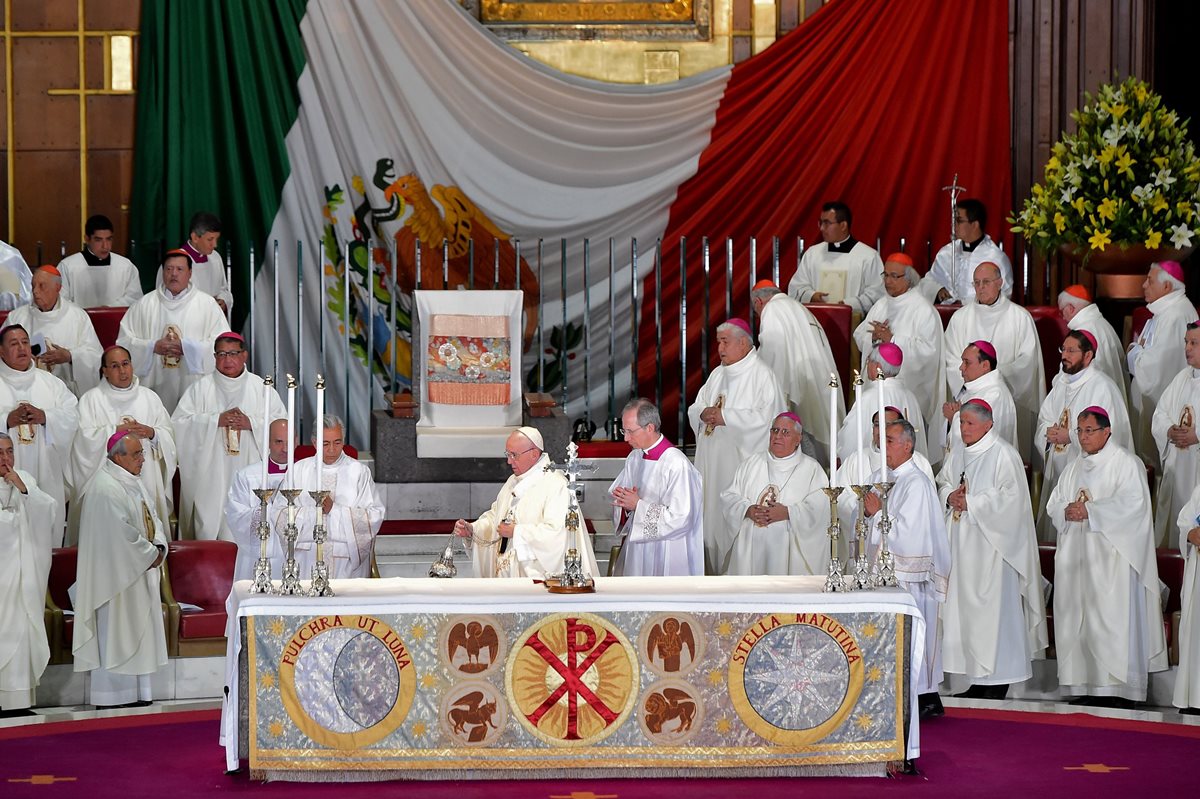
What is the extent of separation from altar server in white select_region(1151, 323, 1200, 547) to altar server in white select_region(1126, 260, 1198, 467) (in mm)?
616

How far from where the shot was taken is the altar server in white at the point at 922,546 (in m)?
9.36

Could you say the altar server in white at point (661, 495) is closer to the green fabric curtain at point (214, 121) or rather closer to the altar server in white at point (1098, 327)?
the altar server in white at point (1098, 327)

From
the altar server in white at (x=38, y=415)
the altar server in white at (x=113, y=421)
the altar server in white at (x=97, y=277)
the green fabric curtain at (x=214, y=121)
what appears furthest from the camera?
the green fabric curtain at (x=214, y=121)

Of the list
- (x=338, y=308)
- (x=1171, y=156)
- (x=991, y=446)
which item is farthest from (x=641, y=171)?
(x=991, y=446)

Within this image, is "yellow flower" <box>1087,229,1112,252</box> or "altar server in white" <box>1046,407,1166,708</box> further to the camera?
"yellow flower" <box>1087,229,1112,252</box>

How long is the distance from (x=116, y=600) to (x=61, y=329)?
2.84m

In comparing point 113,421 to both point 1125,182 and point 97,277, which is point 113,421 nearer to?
point 97,277

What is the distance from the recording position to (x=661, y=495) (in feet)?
32.6

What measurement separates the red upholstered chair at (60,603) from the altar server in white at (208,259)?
9.35ft

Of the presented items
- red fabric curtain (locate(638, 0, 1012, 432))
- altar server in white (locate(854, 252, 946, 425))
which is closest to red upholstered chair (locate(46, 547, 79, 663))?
altar server in white (locate(854, 252, 946, 425))

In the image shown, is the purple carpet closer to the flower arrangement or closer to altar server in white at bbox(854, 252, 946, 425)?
altar server in white at bbox(854, 252, 946, 425)

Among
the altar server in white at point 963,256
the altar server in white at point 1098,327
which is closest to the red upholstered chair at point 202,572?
the altar server in white at point 963,256

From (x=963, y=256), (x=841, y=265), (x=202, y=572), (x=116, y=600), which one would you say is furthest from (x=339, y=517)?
(x=963, y=256)

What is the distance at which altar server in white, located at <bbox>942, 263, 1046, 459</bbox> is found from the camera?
1216 cm
